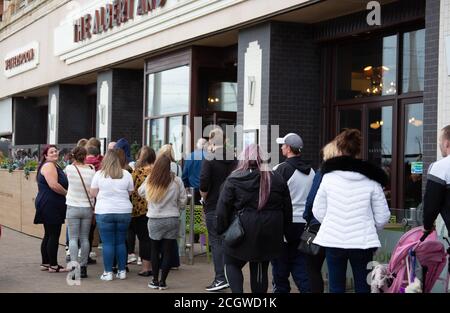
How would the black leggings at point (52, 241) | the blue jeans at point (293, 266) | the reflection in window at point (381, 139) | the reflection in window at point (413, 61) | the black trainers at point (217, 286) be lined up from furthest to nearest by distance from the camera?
1. the reflection in window at point (381, 139)
2. the reflection in window at point (413, 61)
3. the black leggings at point (52, 241)
4. the black trainers at point (217, 286)
5. the blue jeans at point (293, 266)

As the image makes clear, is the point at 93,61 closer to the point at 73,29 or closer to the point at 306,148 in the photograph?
the point at 73,29

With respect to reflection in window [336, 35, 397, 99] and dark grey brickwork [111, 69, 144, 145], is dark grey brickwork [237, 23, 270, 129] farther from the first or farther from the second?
dark grey brickwork [111, 69, 144, 145]

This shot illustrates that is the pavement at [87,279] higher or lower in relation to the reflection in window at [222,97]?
lower

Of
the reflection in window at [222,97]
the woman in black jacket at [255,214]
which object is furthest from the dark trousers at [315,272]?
the reflection in window at [222,97]

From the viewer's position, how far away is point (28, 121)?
26703 millimetres

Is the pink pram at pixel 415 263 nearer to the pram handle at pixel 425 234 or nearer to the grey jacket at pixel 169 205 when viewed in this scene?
the pram handle at pixel 425 234

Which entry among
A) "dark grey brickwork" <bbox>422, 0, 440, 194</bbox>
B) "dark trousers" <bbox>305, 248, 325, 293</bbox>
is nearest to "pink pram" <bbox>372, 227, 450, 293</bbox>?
"dark trousers" <bbox>305, 248, 325, 293</bbox>

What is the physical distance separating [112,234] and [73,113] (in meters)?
13.7

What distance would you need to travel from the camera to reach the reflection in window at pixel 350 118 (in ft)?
39.1

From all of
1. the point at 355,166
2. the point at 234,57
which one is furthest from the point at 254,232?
the point at 234,57

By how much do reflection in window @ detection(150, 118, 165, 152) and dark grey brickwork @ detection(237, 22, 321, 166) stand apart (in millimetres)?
4327

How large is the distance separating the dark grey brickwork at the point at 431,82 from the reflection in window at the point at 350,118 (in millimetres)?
2867

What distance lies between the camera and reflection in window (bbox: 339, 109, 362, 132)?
39.1ft

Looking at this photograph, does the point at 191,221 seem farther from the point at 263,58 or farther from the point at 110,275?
the point at 263,58
